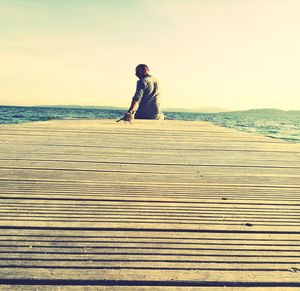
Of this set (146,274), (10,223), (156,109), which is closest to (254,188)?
(146,274)

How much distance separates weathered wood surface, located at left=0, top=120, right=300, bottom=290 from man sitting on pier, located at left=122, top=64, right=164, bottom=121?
399 cm

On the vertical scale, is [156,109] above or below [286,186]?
above

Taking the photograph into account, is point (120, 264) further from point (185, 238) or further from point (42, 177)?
point (42, 177)

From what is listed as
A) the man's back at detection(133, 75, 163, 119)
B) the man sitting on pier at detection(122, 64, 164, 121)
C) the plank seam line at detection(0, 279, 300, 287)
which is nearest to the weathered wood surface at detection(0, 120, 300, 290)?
the plank seam line at detection(0, 279, 300, 287)

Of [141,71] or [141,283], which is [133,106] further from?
[141,283]

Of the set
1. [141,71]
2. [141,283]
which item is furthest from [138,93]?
[141,283]

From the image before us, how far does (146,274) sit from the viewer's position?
116cm

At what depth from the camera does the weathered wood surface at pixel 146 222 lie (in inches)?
45.5

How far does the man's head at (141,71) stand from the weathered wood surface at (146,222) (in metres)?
4.20

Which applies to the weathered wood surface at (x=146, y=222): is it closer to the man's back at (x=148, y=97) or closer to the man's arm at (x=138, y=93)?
the man's arm at (x=138, y=93)

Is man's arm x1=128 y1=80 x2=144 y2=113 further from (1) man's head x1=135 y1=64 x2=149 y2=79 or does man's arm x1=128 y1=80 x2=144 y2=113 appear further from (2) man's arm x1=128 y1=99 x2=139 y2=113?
(1) man's head x1=135 y1=64 x2=149 y2=79

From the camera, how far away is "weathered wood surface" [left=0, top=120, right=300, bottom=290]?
1.16m

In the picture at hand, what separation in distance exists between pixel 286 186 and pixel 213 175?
53 cm

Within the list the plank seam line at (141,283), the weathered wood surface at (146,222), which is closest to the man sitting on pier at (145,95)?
the weathered wood surface at (146,222)
